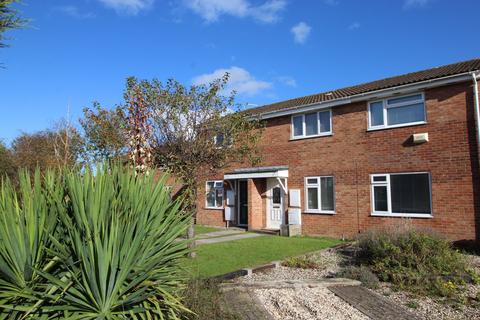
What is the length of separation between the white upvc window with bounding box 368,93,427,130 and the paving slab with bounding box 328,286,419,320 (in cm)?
787

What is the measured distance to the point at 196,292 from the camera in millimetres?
4477

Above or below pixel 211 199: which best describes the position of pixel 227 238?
below

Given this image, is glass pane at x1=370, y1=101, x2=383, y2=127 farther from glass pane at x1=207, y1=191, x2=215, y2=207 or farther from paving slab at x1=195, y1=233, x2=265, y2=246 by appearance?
glass pane at x1=207, y1=191, x2=215, y2=207

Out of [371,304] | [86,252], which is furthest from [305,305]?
[86,252]

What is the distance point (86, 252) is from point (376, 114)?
1219 centimetres

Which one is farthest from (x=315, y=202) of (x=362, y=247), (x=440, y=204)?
(x=362, y=247)

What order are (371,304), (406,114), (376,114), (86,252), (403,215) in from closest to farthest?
(86,252), (371,304), (403,215), (406,114), (376,114)

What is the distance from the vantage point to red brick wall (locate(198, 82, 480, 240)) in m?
11.4

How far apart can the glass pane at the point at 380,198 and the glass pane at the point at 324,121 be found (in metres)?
3.04

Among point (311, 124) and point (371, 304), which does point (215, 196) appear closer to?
point (311, 124)

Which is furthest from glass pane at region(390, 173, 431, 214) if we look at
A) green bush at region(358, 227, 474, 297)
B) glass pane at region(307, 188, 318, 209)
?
green bush at region(358, 227, 474, 297)

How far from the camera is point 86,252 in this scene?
328 centimetres

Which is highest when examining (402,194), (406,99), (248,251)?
(406,99)

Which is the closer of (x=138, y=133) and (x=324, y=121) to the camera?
(x=138, y=133)
